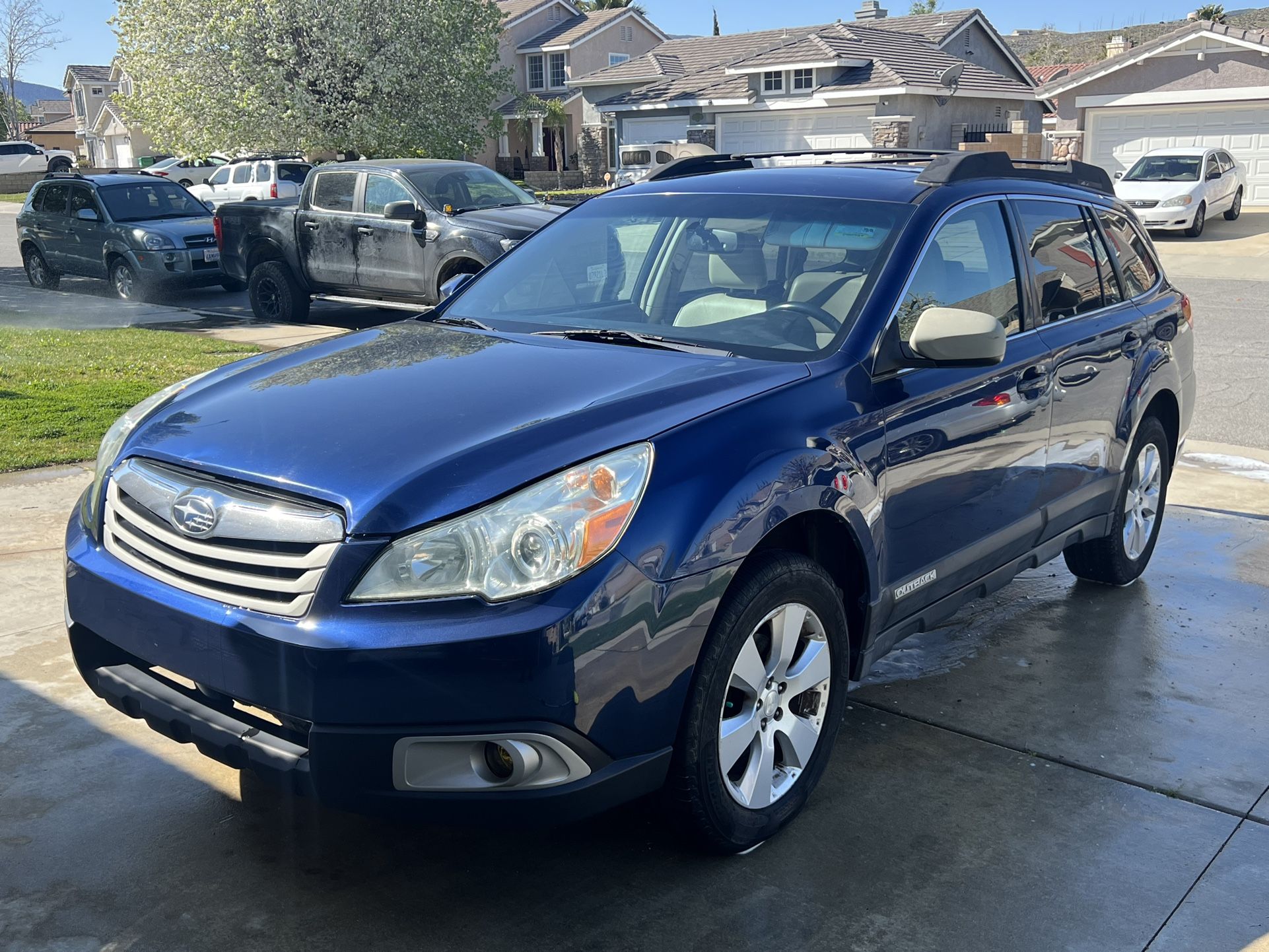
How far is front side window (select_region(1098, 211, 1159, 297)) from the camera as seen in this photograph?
17.5ft

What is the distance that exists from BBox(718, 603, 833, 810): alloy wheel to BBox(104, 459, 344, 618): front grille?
1090mm

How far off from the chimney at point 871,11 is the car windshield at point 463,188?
36492mm

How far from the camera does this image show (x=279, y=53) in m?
28.4

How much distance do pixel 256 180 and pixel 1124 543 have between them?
28534mm

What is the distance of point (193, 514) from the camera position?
3020mm

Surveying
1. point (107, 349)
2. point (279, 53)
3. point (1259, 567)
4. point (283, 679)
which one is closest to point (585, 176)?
point (279, 53)

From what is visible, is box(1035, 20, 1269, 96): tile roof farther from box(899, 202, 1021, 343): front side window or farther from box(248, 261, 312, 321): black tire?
box(899, 202, 1021, 343): front side window

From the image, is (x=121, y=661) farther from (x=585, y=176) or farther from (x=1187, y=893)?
(x=585, y=176)

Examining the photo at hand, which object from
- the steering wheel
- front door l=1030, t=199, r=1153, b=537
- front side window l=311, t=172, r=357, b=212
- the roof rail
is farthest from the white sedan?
the steering wheel

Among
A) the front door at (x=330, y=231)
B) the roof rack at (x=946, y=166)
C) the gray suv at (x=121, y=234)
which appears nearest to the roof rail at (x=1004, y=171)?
the roof rack at (x=946, y=166)

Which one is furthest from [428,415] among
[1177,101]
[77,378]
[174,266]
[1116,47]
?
[1116,47]

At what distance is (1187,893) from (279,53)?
95.1 ft

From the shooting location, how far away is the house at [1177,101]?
3062 cm

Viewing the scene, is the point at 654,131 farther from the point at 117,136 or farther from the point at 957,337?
the point at 117,136
